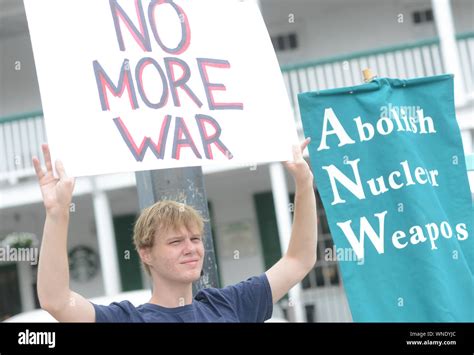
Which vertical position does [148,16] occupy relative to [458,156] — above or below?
above

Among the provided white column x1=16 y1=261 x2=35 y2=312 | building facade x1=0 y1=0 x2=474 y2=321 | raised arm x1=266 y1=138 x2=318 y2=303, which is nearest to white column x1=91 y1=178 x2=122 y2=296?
building facade x1=0 y1=0 x2=474 y2=321

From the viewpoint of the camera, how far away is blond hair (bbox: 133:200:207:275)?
2.23m

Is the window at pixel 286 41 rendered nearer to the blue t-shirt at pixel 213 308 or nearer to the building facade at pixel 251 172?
the building facade at pixel 251 172

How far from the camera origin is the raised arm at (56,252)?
2.03 metres

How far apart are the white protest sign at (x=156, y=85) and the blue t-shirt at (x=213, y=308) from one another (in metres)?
0.31

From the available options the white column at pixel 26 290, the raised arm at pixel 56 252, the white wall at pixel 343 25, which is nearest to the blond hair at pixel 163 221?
the raised arm at pixel 56 252

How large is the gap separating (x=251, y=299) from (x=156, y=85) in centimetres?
57

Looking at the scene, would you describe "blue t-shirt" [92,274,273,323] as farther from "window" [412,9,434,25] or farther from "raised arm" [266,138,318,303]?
"window" [412,9,434,25]

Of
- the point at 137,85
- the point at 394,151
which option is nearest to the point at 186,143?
the point at 137,85

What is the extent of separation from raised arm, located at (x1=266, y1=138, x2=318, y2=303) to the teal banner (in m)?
0.69

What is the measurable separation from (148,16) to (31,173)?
977 centimetres
